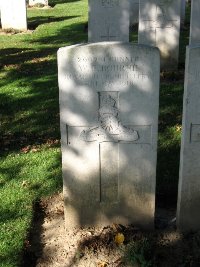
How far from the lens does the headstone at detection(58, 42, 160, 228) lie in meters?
4.05

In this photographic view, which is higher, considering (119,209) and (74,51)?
(74,51)

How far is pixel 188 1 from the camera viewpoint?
74.8 feet

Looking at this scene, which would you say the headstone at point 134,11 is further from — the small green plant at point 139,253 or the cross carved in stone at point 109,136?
the small green plant at point 139,253

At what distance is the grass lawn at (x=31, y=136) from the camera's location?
4891 mm

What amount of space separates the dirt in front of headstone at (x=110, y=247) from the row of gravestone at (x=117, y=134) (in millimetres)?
132

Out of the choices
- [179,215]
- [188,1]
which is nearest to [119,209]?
[179,215]

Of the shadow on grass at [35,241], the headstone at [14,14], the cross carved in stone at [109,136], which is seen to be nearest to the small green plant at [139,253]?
the cross carved in stone at [109,136]

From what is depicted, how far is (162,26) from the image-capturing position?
10.5 m

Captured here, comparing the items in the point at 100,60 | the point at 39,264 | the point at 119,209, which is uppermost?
the point at 100,60

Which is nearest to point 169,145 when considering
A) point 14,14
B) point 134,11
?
point 134,11

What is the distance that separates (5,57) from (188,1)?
13.5m

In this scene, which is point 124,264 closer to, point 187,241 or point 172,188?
point 187,241

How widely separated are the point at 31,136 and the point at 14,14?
9846 millimetres

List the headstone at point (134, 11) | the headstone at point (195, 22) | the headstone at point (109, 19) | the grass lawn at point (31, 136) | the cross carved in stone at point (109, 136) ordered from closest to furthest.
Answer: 1. the cross carved in stone at point (109, 136)
2. the grass lawn at point (31, 136)
3. the headstone at point (195, 22)
4. the headstone at point (109, 19)
5. the headstone at point (134, 11)
